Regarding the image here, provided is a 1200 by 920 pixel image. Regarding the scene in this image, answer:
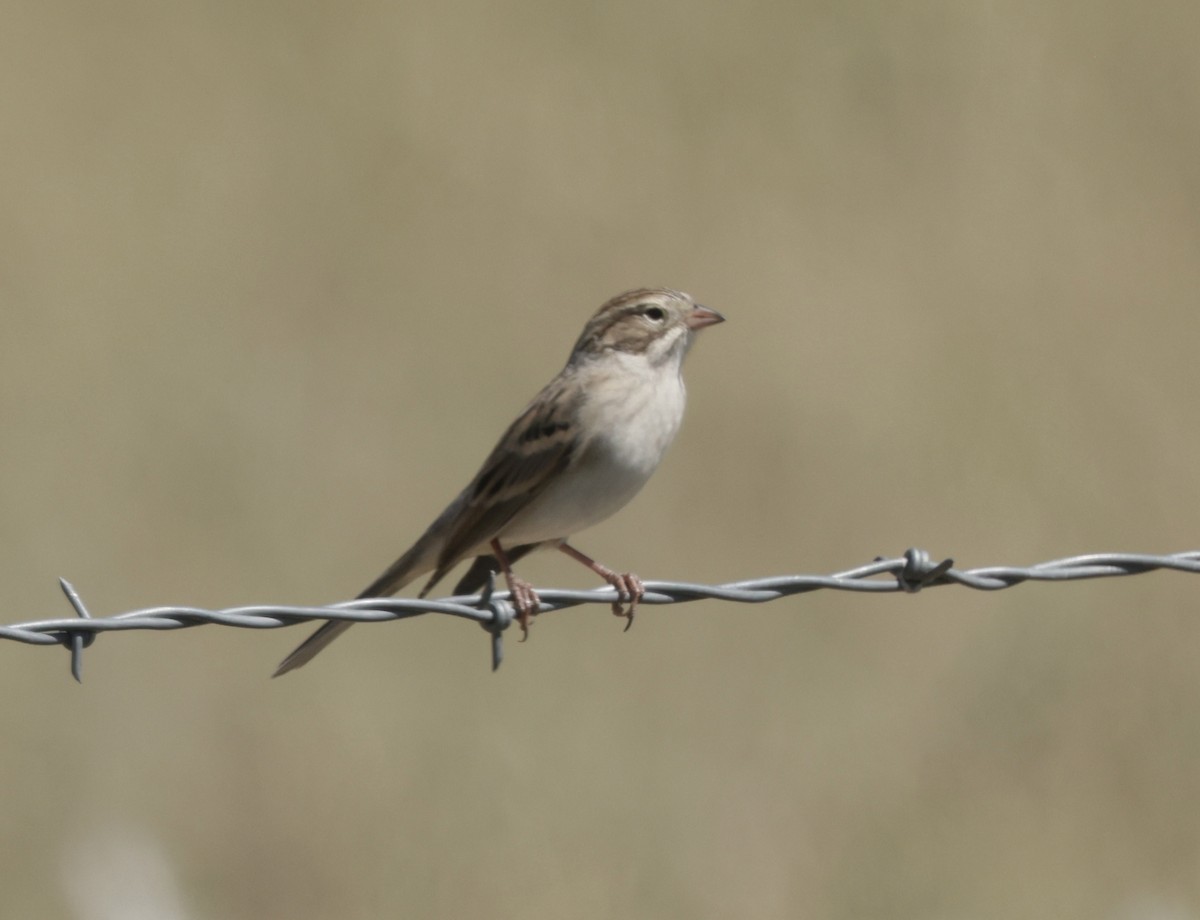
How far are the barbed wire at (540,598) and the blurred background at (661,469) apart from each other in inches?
162

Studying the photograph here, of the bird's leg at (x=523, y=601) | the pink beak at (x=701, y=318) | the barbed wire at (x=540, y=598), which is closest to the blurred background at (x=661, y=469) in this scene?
the bird's leg at (x=523, y=601)

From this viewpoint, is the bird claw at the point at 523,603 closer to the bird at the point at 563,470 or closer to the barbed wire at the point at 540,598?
the barbed wire at the point at 540,598

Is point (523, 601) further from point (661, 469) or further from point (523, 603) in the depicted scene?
point (661, 469)

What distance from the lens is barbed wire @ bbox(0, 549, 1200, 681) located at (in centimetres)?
457

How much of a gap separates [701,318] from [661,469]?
17.3 ft

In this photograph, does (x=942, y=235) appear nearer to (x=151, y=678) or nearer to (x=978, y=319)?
(x=978, y=319)

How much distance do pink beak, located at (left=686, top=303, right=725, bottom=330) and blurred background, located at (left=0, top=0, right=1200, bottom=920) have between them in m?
3.20

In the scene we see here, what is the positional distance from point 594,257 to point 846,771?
17.1 feet

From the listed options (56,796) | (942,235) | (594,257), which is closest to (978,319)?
(942,235)

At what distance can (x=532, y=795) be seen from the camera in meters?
9.78

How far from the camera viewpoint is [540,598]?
5.12 metres

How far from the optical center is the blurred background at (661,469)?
31.9ft

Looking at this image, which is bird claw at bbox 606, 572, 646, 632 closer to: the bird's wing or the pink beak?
the bird's wing

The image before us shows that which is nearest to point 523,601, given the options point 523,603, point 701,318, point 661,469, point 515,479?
point 523,603
